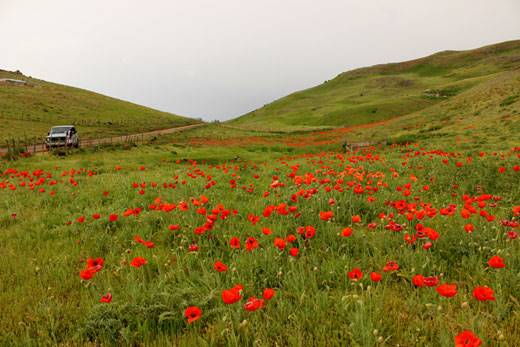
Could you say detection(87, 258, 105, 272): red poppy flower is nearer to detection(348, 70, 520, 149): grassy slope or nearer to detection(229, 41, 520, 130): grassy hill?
Answer: detection(348, 70, 520, 149): grassy slope

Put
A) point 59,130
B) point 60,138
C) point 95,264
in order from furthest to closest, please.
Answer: point 59,130
point 60,138
point 95,264

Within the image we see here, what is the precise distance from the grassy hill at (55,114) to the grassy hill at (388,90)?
28.0m

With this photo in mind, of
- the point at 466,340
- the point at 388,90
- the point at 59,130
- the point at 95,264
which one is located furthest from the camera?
the point at 388,90

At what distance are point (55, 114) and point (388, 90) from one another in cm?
7884

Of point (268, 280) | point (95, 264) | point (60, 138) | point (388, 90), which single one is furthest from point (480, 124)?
point (388, 90)

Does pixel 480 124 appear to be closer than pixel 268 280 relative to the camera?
No

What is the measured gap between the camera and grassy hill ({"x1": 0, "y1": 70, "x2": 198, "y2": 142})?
4459cm

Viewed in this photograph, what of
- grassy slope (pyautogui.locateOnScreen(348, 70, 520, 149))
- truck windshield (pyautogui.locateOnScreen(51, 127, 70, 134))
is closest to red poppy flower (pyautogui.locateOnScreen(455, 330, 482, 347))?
grassy slope (pyautogui.locateOnScreen(348, 70, 520, 149))

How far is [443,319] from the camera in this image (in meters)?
2.15

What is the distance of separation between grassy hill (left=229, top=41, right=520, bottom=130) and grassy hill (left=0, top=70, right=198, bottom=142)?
28.0 metres

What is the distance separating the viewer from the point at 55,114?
2299 inches

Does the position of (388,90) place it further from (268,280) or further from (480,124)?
(268,280)

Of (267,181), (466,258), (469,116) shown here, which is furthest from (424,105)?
(466,258)

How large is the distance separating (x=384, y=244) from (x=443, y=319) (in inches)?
56.1
